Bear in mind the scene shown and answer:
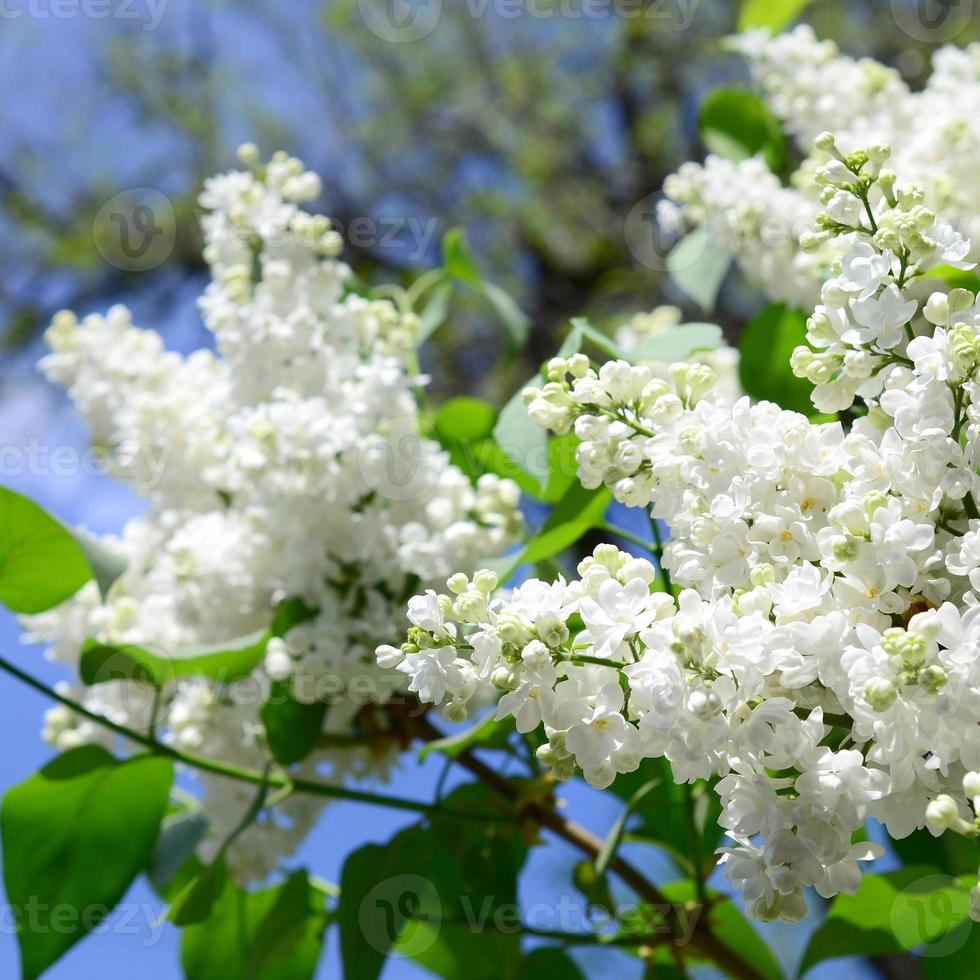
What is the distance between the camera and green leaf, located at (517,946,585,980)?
97 cm

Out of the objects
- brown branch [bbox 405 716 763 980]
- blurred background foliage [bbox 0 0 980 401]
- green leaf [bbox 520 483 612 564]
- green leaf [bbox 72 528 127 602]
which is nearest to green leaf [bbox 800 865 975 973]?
brown branch [bbox 405 716 763 980]

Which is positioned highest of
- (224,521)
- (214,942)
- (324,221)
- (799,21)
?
(799,21)

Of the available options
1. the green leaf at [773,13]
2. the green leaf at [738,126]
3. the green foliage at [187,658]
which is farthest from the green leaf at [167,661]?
the green leaf at [773,13]

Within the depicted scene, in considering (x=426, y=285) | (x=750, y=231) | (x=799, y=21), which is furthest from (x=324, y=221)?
(x=799, y=21)

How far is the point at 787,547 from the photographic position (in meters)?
0.52

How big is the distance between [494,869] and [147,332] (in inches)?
25.0

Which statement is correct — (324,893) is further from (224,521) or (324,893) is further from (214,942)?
(224,521)

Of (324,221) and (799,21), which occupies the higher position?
(799,21)

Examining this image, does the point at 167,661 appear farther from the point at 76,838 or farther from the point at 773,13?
the point at 773,13

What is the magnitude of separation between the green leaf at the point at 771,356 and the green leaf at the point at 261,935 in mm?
562

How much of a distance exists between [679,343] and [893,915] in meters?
0.45

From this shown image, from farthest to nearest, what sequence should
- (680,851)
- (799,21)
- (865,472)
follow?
(799,21) → (680,851) → (865,472)

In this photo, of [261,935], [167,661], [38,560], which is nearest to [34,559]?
[38,560]

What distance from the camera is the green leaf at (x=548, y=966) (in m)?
0.97
